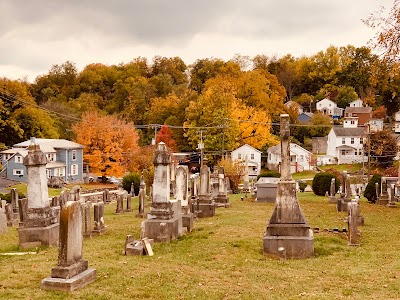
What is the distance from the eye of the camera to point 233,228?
16891 millimetres

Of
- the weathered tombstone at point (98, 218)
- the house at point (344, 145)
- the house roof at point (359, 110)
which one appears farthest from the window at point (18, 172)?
the house roof at point (359, 110)

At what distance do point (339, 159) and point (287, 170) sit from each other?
60.1 metres

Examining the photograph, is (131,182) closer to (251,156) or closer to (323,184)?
(323,184)

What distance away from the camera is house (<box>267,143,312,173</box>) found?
6400 cm

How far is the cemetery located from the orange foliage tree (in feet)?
112

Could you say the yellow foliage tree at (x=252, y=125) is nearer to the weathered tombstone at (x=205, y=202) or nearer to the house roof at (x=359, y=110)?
the house roof at (x=359, y=110)

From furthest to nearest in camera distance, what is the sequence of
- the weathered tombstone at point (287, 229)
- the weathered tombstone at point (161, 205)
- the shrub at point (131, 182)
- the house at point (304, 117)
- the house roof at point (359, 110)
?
1. the house roof at point (359, 110)
2. the house at point (304, 117)
3. the shrub at point (131, 182)
4. the weathered tombstone at point (161, 205)
5. the weathered tombstone at point (287, 229)

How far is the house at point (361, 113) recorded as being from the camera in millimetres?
82694

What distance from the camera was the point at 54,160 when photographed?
5569 cm

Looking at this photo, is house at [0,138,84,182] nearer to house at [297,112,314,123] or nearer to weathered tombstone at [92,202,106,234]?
weathered tombstone at [92,202,106,234]

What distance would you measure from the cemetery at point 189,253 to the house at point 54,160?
34258 mm

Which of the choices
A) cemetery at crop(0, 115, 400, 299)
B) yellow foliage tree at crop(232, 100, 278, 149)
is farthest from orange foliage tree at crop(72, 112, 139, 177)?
cemetery at crop(0, 115, 400, 299)

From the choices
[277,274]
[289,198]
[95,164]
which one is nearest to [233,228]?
[289,198]

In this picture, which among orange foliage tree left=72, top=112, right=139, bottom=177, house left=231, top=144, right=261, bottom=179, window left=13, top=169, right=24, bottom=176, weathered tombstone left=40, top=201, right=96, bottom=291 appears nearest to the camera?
weathered tombstone left=40, top=201, right=96, bottom=291
